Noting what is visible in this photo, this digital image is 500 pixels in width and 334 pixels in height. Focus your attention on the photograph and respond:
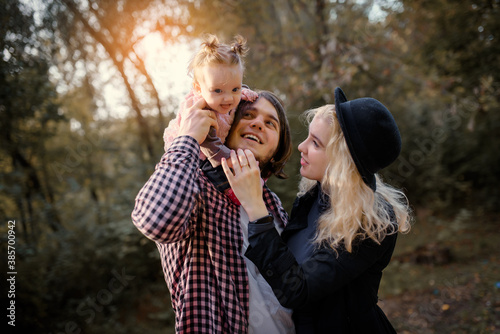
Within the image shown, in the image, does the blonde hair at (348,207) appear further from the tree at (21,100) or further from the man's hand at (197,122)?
the tree at (21,100)

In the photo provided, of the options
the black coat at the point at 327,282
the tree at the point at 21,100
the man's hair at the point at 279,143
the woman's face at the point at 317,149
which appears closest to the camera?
the black coat at the point at 327,282

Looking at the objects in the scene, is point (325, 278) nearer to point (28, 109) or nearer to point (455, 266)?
point (28, 109)

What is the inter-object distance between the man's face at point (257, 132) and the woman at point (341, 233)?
0.99ft

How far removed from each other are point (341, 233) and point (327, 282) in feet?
0.80

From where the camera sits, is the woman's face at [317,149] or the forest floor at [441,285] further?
the forest floor at [441,285]

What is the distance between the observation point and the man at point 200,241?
133 cm

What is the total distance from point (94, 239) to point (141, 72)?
4.18 meters

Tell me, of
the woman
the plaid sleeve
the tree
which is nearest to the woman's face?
the woman

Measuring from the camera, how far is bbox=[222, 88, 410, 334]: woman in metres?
1.56

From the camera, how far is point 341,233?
1651 millimetres

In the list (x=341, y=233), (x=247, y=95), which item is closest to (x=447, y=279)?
(x=341, y=233)

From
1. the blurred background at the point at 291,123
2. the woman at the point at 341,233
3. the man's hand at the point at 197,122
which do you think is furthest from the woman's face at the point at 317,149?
the blurred background at the point at 291,123

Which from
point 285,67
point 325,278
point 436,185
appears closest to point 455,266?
point 436,185

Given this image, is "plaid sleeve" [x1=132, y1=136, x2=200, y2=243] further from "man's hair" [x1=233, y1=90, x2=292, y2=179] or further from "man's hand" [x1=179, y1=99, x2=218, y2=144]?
"man's hair" [x1=233, y1=90, x2=292, y2=179]
